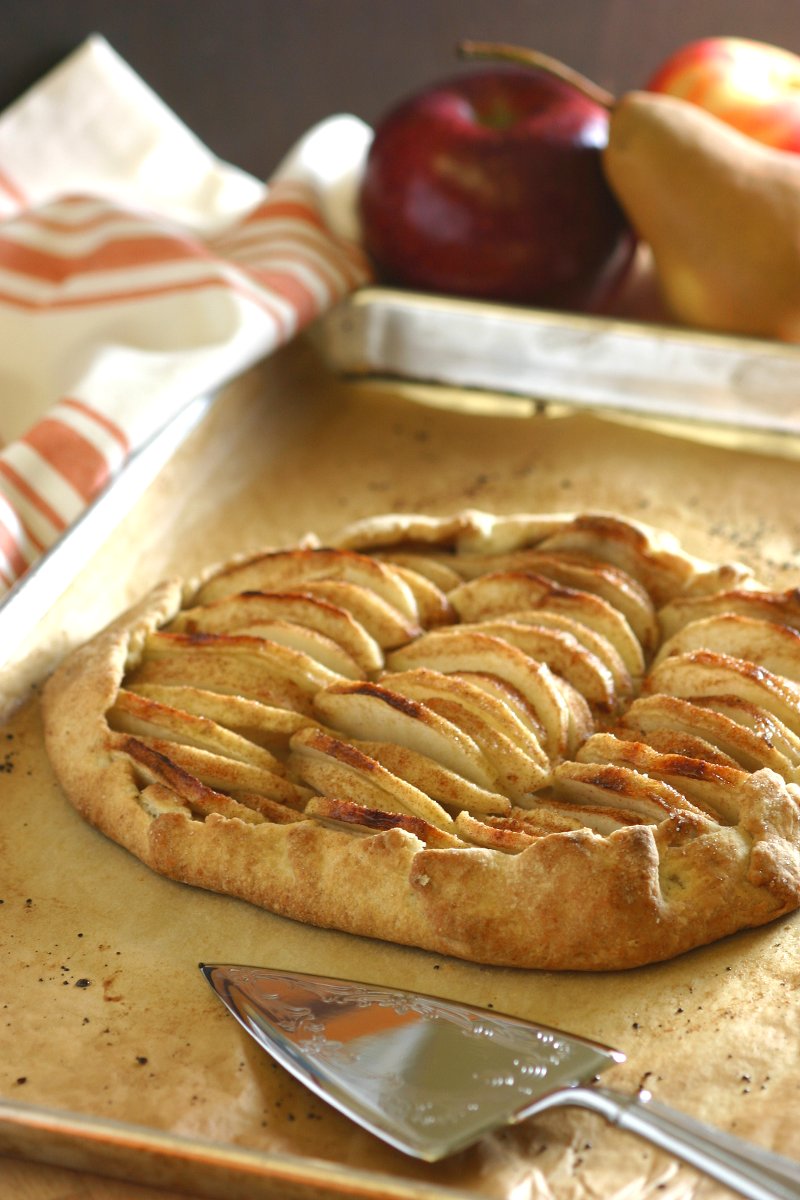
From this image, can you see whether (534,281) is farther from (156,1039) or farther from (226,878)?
(156,1039)

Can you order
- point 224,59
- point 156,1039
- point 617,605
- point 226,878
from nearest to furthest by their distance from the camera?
point 156,1039, point 226,878, point 617,605, point 224,59

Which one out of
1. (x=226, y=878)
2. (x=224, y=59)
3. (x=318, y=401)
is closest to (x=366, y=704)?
(x=226, y=878)

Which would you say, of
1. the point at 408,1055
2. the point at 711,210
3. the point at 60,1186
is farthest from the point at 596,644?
the point at 711,210

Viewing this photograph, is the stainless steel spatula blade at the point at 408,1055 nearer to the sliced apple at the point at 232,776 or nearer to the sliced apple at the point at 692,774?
the sliced apple at the point at 232,776

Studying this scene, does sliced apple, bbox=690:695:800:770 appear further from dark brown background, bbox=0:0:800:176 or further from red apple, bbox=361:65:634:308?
dark brown background, bbox=0:0:800:176

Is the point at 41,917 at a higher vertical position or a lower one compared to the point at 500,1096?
higher

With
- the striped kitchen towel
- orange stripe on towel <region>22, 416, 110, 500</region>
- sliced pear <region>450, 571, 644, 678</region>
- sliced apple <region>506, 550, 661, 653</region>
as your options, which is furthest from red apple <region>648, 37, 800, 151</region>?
orange stripe on towel <region>22, 416, 110, 500</region>

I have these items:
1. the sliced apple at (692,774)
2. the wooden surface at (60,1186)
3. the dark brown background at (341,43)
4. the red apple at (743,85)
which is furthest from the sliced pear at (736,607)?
the dark brown background at (341,43)
